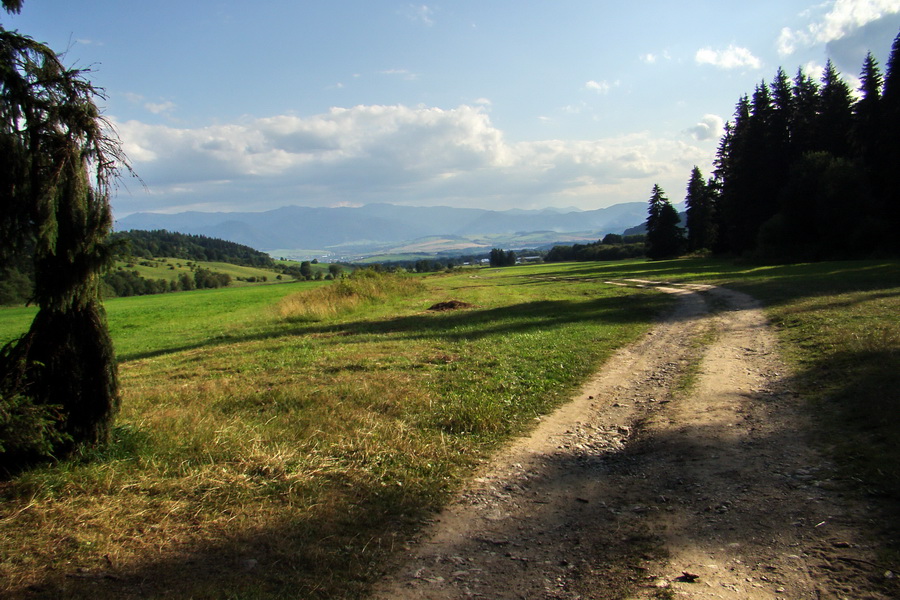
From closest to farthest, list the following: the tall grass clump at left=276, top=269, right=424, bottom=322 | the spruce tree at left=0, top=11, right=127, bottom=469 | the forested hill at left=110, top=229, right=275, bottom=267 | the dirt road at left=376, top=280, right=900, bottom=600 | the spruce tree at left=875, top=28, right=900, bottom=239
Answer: the dirt road at left=376, top=280, right=900, bottom=600 → the spruce tree at left=0, top=11, right=127, bottom=469 → the tall grass clump at left=276, top=269, right=424, bottom=322 → the spruce tree at left=875, top=28, right=900, bottom=239 → the forested hill at left=110, top=229, right=275, bottom=267

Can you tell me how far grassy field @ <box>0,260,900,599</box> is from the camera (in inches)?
150

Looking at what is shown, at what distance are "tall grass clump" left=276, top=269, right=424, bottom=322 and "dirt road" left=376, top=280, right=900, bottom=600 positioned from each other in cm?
2161

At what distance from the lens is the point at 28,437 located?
4574 mm

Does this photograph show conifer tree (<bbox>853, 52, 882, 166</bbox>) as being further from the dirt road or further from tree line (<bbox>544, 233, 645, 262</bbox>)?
tree line (<bbox>544, 233, 645, 262</bbox>)

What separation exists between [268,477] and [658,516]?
156 inches

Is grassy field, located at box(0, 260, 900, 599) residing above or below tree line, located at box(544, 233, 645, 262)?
below

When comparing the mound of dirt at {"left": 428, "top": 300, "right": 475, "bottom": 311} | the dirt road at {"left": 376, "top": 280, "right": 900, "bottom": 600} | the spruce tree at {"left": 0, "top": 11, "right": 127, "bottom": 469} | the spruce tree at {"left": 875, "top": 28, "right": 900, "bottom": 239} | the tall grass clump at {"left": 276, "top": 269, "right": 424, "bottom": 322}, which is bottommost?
the dirt road at {"left": 376, "top": 280, "right": 900, "bottom": 600}

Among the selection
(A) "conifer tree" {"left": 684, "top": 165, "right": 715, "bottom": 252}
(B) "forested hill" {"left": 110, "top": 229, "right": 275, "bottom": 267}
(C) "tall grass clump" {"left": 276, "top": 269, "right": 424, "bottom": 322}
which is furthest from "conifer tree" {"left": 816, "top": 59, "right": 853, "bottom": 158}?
(B) "forested hill" {"left": 110, "top": 229, "right": 275, "bottom": 267}

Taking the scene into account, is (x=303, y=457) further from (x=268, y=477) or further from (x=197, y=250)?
(x=197, y=250)

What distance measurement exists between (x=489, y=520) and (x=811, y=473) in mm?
3290

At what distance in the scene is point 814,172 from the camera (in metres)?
42.3

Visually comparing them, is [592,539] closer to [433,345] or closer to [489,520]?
[489,520]

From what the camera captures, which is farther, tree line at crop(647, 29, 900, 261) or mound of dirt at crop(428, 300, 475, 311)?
tree line at crop(647, 29, 900, 261)

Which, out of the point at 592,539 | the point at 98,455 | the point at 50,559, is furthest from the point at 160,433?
the point at 592,539
